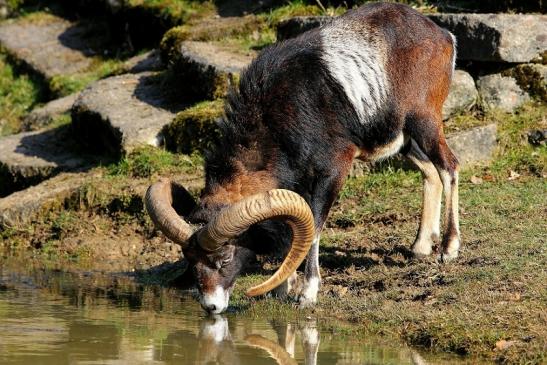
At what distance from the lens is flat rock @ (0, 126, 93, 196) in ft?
54.6

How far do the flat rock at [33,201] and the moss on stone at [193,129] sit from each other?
4.32ft

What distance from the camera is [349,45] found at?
1128cm

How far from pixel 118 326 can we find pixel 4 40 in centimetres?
1551

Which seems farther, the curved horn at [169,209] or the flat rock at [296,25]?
the flat rock at [296,25]

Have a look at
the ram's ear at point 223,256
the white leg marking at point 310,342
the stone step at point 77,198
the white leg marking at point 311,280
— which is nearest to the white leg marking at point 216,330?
the ram's ear at point 223,256

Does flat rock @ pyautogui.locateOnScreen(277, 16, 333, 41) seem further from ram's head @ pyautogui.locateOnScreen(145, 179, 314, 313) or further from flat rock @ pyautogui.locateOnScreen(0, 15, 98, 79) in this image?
ram's head @ pyautogui.locateOnScreen(145, 179, 314, 313)

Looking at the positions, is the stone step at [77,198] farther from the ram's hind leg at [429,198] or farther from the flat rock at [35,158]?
the ram's hind leg at [429,198]

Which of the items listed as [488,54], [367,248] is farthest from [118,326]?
[488,54]

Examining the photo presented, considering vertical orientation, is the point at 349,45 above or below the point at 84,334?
above

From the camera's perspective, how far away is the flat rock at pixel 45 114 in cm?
Result: 1922

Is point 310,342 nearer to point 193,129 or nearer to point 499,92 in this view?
point 193,129

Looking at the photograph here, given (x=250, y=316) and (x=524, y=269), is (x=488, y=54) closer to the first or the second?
(x=524, y=269)

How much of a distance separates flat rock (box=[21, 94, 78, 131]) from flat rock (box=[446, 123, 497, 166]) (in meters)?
7.61

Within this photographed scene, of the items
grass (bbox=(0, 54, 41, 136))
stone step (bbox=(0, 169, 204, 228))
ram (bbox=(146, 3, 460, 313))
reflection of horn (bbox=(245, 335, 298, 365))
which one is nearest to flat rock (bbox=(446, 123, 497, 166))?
ram (bbox=(146, 3, 460, 313))
